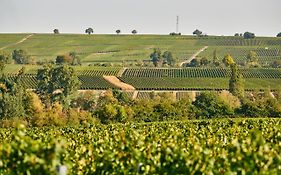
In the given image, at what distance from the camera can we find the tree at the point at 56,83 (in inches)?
4380

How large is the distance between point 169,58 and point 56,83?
6569cm

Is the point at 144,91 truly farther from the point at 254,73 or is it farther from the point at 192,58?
the point at 192,58

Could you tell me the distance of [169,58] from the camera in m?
176

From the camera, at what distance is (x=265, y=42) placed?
7766 inches

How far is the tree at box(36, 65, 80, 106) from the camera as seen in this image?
11125 centimetres

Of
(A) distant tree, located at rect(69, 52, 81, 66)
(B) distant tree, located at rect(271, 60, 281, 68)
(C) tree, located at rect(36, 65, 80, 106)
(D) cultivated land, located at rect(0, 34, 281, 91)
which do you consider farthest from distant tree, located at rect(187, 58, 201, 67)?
(C) tree, located at rect(36, 65, 80, 106)

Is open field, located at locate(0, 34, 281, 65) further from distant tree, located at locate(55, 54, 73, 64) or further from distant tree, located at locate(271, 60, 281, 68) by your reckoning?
distant tree, located at locate(55, 54, 73, 64)

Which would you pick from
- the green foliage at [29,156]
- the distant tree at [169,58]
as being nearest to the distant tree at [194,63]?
the distant tree at [169,58]

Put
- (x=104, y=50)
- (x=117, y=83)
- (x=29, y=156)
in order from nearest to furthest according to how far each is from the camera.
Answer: (x=29, y=156), (x=117, y=83), (x=104, y=50)

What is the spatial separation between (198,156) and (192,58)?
543 feet

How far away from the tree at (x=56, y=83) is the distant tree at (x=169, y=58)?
5582 centimetres

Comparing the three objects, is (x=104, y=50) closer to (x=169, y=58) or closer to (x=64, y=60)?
(x=169, y=58)

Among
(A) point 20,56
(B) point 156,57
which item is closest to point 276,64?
(B) point 156,57

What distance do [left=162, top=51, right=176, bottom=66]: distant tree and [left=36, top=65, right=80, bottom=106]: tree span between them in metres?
55.8
